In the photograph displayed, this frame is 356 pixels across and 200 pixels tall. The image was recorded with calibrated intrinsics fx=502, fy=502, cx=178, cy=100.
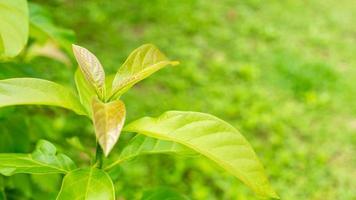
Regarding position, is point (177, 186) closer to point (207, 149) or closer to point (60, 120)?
point (60, 120)

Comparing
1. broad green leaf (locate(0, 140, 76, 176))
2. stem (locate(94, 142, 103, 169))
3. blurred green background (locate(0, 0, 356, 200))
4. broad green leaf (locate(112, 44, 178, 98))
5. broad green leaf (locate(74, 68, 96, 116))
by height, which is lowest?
blurred green background (locate(0, 0, 356, 200))

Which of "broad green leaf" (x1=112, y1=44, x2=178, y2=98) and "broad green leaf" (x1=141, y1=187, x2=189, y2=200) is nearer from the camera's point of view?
"broad green leaf" (x1=112, y1=44, x2=178, y2=98)

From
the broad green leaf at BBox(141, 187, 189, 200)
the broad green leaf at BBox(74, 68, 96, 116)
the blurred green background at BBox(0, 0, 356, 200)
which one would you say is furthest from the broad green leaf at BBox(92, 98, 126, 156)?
the blurred green background at BBox(0, 0, 356, 200)

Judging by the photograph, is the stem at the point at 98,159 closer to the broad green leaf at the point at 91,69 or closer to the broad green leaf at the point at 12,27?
the broad green leaf at the point at 91,69

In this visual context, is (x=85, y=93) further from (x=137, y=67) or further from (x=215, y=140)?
(x=215, y=140)

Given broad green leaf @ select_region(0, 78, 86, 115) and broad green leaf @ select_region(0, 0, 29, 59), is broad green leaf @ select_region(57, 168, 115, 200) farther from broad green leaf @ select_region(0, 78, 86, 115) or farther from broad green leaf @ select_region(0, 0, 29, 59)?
broad green leaf @ select_region(0, 0, 29, 59)

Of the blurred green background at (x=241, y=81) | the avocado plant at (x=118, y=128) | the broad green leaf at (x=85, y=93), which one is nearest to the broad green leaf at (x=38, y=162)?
the avocado plant at (x=118, y=128)
